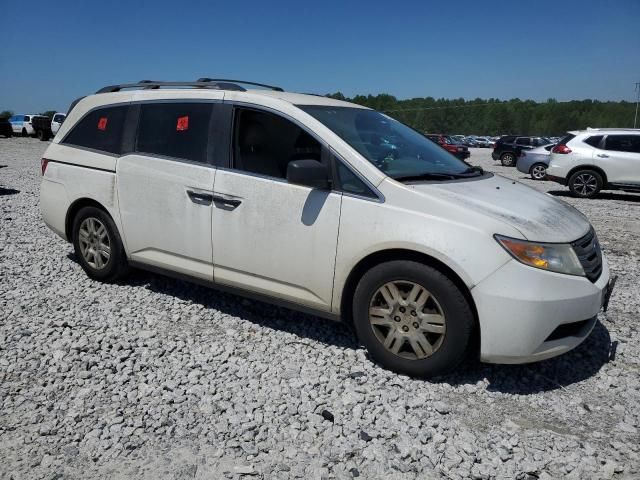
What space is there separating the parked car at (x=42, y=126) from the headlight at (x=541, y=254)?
38047 millimetres

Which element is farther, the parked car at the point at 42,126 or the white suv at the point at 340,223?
the parked car at the point at 42,126

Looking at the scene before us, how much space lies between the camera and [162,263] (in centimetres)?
438

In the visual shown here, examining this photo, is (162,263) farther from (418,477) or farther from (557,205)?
(557,205)

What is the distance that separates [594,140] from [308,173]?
1232cm

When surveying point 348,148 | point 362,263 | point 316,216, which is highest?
point 348,148

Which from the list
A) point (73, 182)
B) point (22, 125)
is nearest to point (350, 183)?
point (73, 182)

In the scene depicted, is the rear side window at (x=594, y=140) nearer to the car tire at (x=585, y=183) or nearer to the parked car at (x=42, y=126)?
the car tire at (x=585, y=183)

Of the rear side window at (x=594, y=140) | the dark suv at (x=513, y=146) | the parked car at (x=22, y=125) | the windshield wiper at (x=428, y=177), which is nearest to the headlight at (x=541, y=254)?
the windshield wiper at (x=428, y=177)

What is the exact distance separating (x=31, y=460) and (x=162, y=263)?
205cm

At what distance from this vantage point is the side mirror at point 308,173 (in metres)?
3.35

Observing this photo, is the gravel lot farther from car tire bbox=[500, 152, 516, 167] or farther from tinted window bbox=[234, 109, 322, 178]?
car tire bbox=[500, 152, 516, 167]

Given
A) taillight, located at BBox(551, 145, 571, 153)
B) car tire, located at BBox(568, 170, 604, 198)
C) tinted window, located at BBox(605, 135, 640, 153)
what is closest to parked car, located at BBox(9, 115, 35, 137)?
taillight, located at BBox(551, 145, 571, 153)

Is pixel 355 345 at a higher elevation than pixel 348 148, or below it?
below

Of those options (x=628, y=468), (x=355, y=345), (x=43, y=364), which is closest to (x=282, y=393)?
(x=355, y=345)
